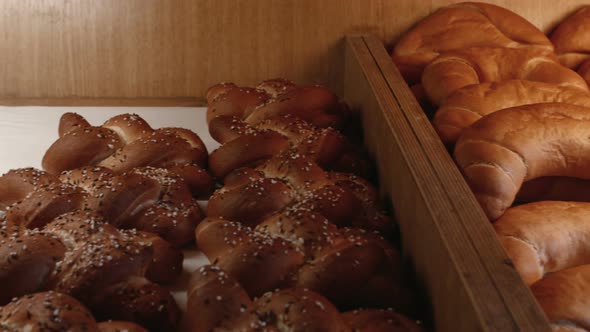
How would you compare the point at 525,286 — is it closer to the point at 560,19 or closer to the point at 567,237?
the point at 567,237

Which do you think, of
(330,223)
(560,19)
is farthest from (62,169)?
(560,19)

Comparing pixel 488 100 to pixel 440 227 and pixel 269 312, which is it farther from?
pixel 269 312

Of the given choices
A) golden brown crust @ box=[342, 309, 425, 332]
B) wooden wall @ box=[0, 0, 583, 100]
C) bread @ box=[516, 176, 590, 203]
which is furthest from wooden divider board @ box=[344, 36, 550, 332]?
wooden wall @ box=[0, 0, 583, 100]

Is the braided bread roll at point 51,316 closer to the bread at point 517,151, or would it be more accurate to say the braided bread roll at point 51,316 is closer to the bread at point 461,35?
the bread at point 517,151

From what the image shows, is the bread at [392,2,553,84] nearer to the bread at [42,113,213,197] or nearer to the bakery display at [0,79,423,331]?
the bakery display at [0,79,423,331]

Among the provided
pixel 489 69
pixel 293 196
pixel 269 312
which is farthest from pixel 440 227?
pixel 489 69
